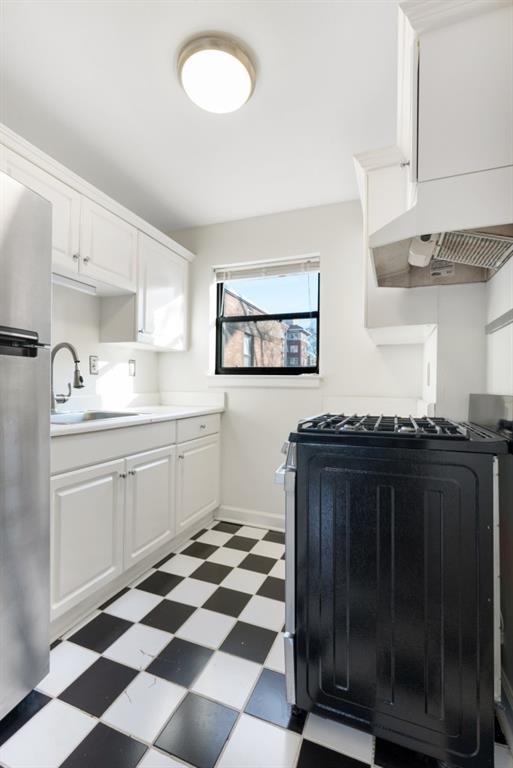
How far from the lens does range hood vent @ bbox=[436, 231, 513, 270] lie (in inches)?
45.5

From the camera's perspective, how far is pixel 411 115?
1.18 meters

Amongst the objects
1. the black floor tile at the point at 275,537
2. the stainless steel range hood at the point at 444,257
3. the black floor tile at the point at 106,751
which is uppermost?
the stainless steel range hood at the point at 444,257

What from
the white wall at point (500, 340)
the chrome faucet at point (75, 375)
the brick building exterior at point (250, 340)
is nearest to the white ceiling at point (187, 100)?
the brick building exterior at point (250, 340)

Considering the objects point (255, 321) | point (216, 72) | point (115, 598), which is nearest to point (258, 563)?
point (115, 598)

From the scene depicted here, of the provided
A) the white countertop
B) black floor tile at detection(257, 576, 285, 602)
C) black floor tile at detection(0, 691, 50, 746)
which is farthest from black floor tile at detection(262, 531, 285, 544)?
black floor tile at detection(0, 691, 50, 746)

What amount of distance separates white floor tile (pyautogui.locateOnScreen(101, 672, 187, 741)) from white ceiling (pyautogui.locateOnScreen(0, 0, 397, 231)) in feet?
7.71

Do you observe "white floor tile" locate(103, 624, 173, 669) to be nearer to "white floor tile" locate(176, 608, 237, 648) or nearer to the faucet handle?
"white floor tile" locate(176, 608, 237, 648)

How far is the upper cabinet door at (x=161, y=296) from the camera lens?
2.47 metres

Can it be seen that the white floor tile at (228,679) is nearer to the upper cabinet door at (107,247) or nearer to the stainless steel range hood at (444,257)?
the stainless steel range hood at (444,257)

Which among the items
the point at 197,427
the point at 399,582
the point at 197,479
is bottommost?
the point at 197,479

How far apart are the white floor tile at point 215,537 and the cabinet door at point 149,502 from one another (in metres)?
0.34

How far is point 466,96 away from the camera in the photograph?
106 centimetres

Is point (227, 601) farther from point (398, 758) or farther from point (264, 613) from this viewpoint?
point (398, 758)

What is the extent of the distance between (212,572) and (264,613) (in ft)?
1.48
